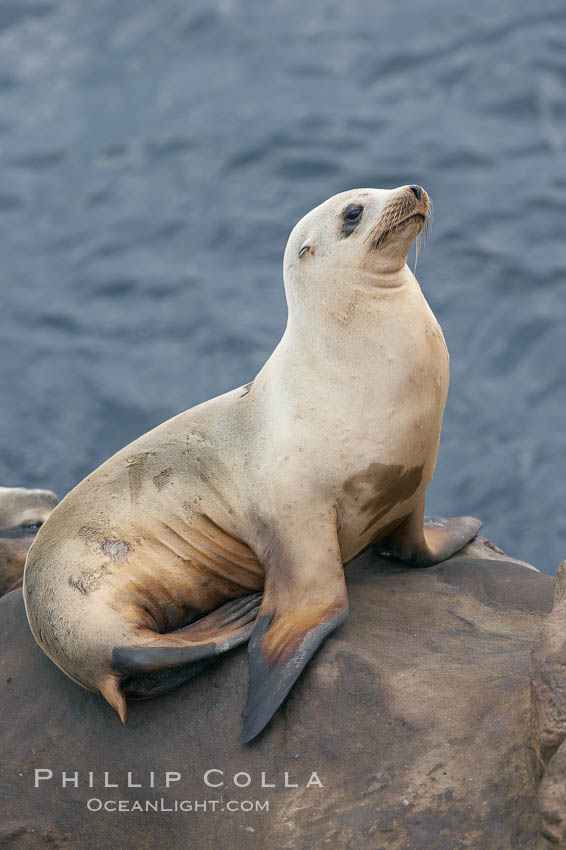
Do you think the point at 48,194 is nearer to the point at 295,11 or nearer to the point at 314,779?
the point at 295,11

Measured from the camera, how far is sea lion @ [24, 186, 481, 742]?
17.2ft

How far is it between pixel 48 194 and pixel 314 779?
39.4 ft

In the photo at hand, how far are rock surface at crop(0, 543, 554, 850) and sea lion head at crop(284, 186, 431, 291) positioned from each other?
1.60m

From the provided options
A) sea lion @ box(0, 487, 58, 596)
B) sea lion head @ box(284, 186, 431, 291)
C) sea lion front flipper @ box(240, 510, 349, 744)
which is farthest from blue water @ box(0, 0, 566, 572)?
sea lion front flipper @ box(240, 510, 349, 744)

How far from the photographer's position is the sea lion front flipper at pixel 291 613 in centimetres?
491

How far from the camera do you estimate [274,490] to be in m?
5.47

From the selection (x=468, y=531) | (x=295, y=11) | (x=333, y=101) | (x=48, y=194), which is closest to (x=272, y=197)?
(x=333, y=101)

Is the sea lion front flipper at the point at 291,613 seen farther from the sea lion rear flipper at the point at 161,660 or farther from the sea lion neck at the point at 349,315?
the sea lion neck at the point at 349,315

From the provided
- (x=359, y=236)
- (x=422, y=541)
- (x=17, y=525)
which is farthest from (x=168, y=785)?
(x=17, y=525)

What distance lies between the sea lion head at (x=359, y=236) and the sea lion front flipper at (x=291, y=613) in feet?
4.23

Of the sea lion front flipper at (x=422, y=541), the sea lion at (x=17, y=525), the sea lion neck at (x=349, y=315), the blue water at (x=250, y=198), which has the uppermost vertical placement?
the sea lion neck at (x=349, y=315)

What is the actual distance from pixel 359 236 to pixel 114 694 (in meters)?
2.47

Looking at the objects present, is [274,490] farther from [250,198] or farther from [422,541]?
[250,198]

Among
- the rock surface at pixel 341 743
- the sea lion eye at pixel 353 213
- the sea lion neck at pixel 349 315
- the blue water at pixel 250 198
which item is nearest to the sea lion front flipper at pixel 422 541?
the rock surface at pixel 341 743
